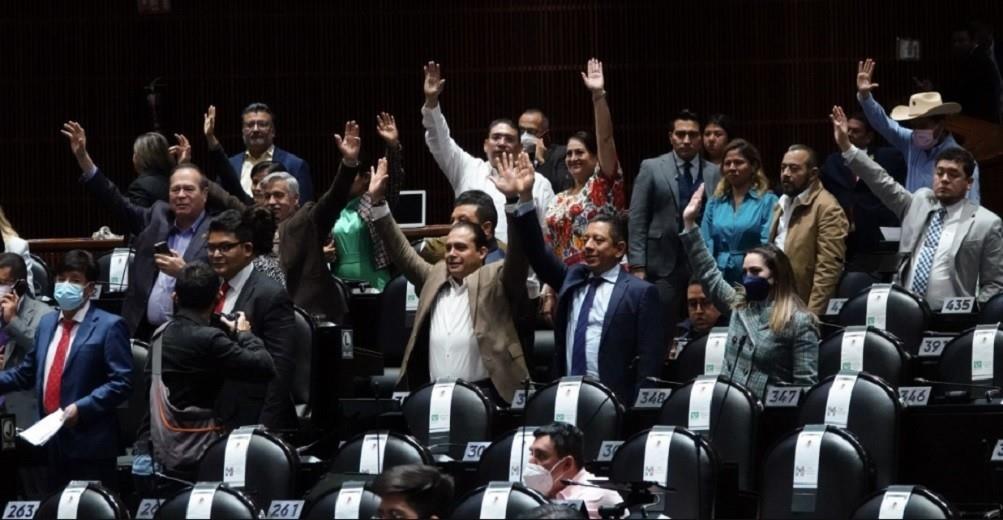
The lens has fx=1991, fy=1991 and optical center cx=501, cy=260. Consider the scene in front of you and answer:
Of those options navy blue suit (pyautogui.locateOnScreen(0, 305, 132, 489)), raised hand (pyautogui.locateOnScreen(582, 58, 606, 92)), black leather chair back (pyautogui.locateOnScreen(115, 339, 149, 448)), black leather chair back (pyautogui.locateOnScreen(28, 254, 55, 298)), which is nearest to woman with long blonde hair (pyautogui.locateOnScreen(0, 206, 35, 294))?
black leather chair back (pyautogui.locateOnScreen(28, 254, 55, 298))

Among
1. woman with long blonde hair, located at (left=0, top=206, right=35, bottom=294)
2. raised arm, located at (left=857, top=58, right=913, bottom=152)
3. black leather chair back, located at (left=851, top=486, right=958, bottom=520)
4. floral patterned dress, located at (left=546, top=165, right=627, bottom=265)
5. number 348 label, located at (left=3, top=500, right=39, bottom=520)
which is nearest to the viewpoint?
black leather chair back, located at (left=851, top=486, right=958, bottom=520)

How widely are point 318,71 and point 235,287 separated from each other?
5.01m

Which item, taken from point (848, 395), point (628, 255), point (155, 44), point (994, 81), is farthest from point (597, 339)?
point (155, 44)

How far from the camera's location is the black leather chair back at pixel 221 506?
5828 millimetres

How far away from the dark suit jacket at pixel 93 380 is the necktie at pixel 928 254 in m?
3.16

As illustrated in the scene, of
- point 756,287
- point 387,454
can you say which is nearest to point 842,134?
point 756,287

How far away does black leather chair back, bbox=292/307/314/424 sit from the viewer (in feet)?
23.7

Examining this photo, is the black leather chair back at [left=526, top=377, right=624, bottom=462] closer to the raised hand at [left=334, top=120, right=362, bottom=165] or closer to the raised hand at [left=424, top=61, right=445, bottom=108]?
the raised hand at [left=334, top=120, right=362, bottom=165]

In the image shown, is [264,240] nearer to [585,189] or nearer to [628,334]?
[628,334]

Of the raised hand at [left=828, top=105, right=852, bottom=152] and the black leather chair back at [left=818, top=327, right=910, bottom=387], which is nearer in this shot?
the black leather chair back at [left=818, top=327, right=910, bottom=387]

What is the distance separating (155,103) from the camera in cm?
1159

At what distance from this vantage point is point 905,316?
25.3 ft

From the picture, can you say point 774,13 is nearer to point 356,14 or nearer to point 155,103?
point 356,14

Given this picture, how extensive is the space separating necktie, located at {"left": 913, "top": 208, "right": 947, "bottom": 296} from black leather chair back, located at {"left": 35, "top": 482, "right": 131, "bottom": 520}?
3467 mm
